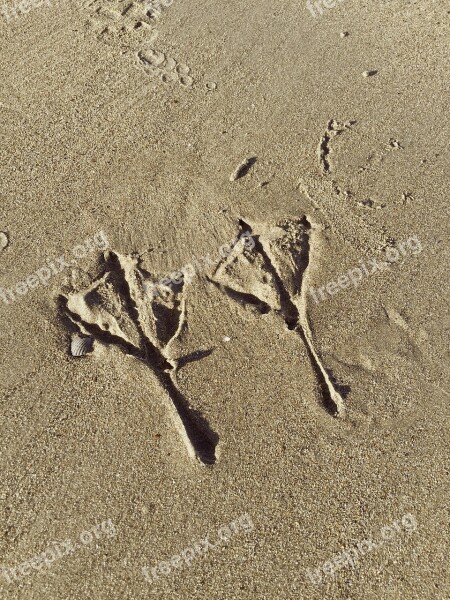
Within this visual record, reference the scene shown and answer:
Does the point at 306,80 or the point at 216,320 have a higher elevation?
the point at 306,80

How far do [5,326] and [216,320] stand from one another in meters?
1.67

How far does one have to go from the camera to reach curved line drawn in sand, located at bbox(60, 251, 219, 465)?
3740 mm

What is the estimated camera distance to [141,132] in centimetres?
456

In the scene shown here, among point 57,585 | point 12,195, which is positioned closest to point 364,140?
point 12,195

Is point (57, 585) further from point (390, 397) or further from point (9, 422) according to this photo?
→ point (390, 397)

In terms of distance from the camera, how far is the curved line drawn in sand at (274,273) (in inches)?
154
